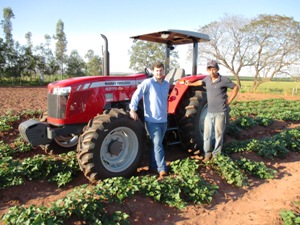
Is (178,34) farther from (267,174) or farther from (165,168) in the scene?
(267,174)

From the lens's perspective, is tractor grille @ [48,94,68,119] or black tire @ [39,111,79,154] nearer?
tractor grille @ [48,94,68,119]

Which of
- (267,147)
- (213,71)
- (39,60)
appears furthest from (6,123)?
(39,60)

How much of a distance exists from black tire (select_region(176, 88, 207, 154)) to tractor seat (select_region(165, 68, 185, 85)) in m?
0.57

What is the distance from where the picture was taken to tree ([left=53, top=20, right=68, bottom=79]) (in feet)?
121

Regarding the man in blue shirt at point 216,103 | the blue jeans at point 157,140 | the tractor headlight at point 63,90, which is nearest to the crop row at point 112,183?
the blue jeans at point 157,140

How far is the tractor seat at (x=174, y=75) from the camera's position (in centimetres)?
561

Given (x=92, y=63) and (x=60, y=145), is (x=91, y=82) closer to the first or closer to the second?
(x=60, y=145)

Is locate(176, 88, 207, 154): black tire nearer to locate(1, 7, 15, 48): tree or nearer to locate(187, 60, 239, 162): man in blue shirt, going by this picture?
locate(187, 60, 239, 162): man in blue shirt

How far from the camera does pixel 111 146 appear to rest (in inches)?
155

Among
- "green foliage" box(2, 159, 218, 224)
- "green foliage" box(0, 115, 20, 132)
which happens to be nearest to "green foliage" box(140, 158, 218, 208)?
"green foliage" box(2, 159, 218, 224)

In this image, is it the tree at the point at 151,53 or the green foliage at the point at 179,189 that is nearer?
the green foliage at the point at 179,189

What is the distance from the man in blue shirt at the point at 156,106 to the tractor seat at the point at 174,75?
4.84 feet

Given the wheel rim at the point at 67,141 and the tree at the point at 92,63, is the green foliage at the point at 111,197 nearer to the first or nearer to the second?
the wheel rim at the point at 67,141

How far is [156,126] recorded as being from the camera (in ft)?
13.4
